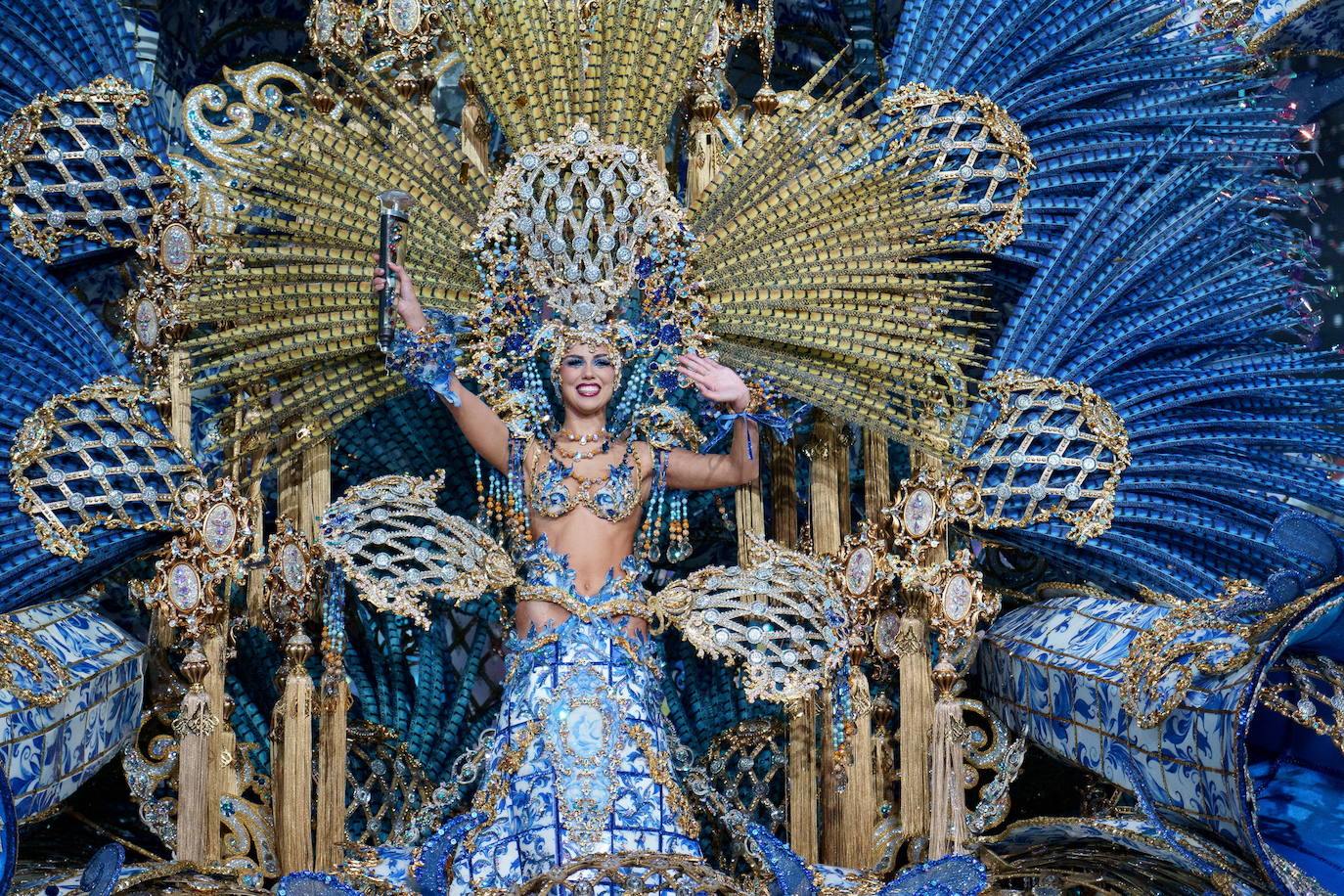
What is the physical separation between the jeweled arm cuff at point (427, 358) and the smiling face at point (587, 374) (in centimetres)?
33

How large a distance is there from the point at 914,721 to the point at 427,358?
1744 millimetres

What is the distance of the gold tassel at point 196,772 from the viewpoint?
18.4 feet

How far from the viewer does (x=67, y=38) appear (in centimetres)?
643

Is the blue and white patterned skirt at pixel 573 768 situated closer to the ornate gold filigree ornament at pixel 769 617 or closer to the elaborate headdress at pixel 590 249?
the ornate gold filigree ornament at pixel 769 617

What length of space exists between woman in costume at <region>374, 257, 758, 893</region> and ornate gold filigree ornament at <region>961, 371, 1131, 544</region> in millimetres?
756

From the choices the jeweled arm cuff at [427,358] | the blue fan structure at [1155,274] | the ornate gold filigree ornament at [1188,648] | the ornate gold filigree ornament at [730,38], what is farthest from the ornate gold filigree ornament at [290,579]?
the ornate gold filigree ornament at [1188,648]

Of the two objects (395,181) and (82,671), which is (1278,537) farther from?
(82,671)

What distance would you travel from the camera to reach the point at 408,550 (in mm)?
5844

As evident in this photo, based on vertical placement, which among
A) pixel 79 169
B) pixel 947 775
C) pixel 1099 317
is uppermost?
pixel 79 169

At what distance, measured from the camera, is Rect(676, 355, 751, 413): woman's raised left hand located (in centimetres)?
574

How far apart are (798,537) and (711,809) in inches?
35.5

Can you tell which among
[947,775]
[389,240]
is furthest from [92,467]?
[947,775]

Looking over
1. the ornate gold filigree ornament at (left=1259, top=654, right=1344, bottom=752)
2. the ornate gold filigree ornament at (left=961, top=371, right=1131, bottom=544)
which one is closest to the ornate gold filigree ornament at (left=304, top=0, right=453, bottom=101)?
the ornate gold filigree ornament at (left=961, top=371, right=1131, bottom=544)

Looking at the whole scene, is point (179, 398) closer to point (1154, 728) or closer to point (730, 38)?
point (730, 38)
